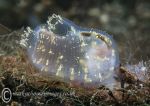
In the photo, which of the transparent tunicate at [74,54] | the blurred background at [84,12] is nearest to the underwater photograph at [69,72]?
the transparent tunicate at [74,54]

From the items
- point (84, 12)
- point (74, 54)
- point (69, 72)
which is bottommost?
point (69, 72)

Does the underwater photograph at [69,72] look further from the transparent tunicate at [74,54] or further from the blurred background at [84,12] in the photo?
the blurred background at [84,12]

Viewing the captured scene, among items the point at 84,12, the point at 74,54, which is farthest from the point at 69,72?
the point at 84,12

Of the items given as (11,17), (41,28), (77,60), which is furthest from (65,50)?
(11,17)

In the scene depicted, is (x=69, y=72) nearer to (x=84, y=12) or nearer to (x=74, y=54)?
(x=74, y=54)

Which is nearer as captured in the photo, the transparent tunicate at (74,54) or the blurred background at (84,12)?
the transparent tunicate at (74,54)

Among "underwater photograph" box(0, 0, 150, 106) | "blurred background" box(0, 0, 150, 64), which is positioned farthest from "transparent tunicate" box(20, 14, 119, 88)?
"blurred background" box(0, 0, 150, 64)

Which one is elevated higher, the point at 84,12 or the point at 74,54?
the point at 84,12

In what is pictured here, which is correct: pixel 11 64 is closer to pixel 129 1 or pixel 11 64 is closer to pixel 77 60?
pixel 77 60

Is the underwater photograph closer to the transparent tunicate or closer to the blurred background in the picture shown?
the transparent tunicate
